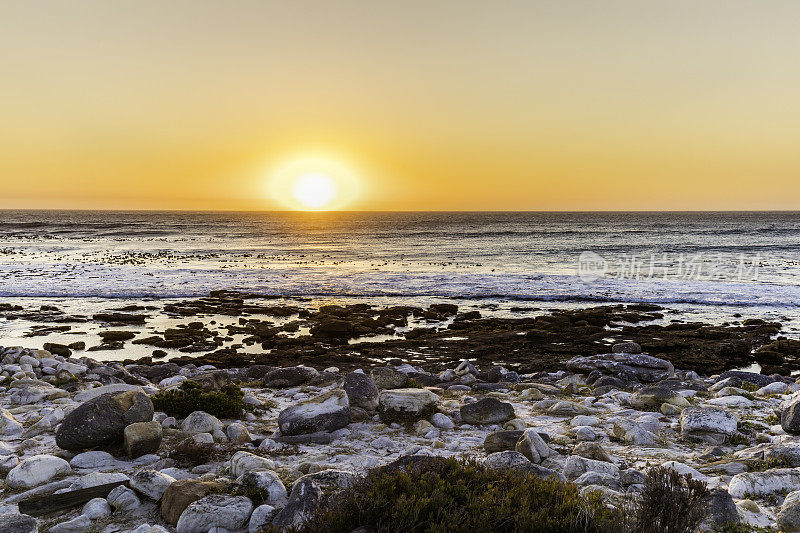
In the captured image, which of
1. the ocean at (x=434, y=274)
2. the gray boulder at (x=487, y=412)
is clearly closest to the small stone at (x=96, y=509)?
the gray boulder at (x=487, y=412)

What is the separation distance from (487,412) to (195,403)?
4697 millimetres

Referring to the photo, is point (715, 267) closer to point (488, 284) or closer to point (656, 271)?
point (656, 271)

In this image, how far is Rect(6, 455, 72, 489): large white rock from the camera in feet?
17.7

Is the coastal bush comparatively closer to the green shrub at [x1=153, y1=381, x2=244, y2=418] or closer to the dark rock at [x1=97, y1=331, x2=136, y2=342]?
the green shrub at [x1=153, y1=381, x2=244, y2=418]

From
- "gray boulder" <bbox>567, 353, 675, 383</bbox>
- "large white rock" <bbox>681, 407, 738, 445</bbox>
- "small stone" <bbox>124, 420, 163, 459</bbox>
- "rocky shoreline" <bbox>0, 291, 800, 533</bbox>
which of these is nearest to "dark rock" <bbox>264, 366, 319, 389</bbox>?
"rocky shoreline" <bbox>0, 291, 800, 533</bbox>

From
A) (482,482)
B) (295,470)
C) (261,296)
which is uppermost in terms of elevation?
(482,482)

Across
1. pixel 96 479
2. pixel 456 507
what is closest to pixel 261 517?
pixel 456 507

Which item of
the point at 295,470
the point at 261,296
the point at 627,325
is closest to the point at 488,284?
the point at 627,325

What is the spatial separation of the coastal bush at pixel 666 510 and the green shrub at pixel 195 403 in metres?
6.30

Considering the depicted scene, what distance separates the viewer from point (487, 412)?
8156mm

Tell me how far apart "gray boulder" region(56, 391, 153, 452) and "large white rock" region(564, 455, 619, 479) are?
223 inches

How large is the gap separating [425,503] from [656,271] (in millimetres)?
40637

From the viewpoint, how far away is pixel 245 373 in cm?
1240

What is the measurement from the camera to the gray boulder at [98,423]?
640 cm
